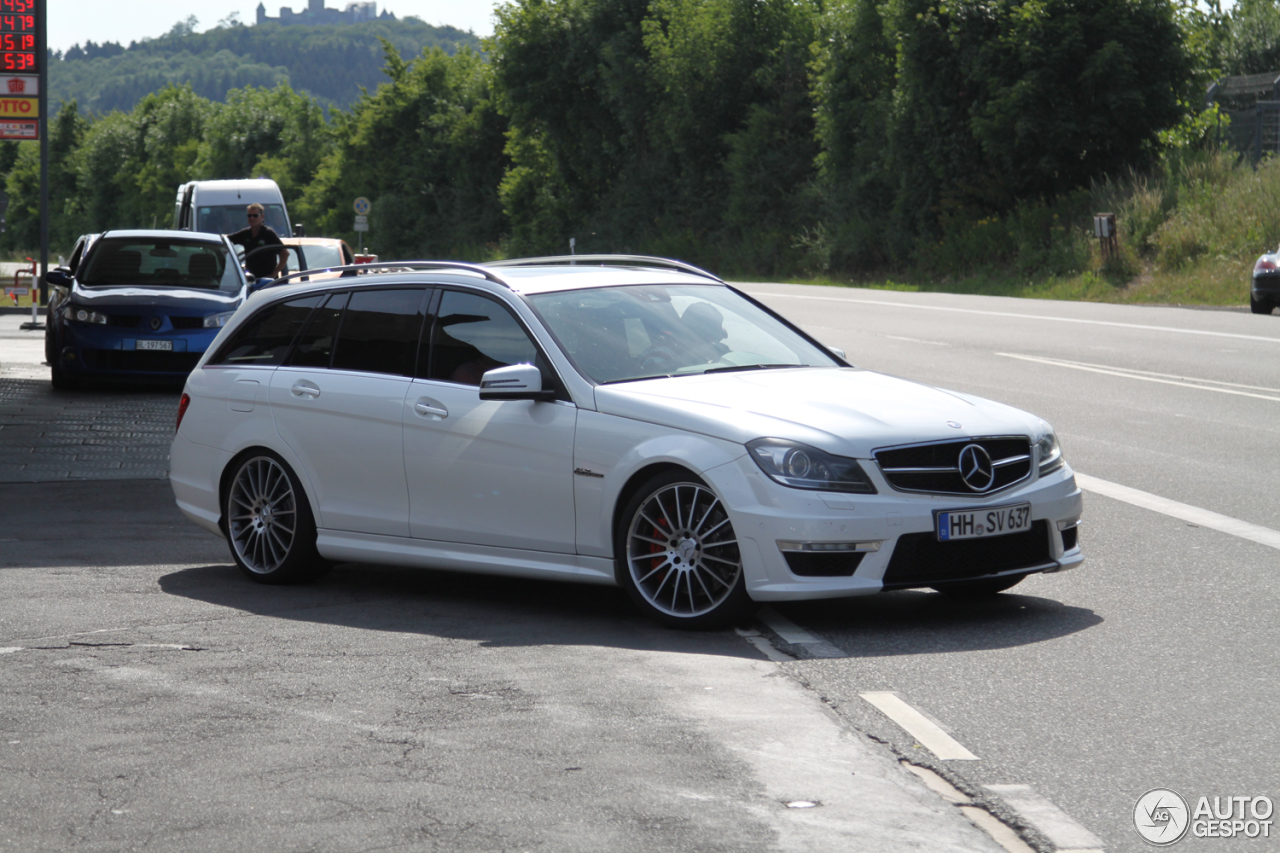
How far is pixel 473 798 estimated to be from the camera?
4.42 m

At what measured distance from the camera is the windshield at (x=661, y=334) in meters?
7.23

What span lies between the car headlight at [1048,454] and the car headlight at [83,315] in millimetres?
12860

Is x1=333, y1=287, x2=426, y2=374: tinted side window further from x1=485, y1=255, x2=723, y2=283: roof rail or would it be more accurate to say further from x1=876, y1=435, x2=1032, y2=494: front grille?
x1=876, y1=435, x2=1032, y2=494: front grille

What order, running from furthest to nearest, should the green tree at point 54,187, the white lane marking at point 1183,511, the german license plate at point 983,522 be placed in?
the green tree at point 54,187 < the white lane marking at point 1183,511 < the german license plate at point 983,522

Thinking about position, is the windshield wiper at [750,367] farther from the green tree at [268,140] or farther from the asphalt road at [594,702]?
the green tree at [268,140]

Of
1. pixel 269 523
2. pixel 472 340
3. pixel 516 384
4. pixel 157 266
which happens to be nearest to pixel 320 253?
pixel 157 266

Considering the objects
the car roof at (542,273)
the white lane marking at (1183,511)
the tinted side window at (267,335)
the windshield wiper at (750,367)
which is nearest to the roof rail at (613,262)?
the car roof at (542,273)

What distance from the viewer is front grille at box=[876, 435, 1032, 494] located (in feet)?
21.1

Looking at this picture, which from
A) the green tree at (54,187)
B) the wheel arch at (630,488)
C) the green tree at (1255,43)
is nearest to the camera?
the wheel arch at (630,488)

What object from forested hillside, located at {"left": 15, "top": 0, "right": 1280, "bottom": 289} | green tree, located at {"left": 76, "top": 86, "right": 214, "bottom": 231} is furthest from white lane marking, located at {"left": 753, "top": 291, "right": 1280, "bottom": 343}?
green tree, located at {"left": 76, "top": 86, "right": 214, "bottom": 231}

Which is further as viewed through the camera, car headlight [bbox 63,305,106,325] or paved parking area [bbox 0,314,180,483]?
car headlight [bbox 63,305,106,325]

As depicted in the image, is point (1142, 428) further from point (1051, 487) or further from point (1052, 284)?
point (1052, 284)

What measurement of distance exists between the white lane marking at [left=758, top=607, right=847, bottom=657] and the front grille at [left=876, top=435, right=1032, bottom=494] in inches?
26.8

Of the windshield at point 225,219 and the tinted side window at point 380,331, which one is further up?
the windshield at point 225,219
